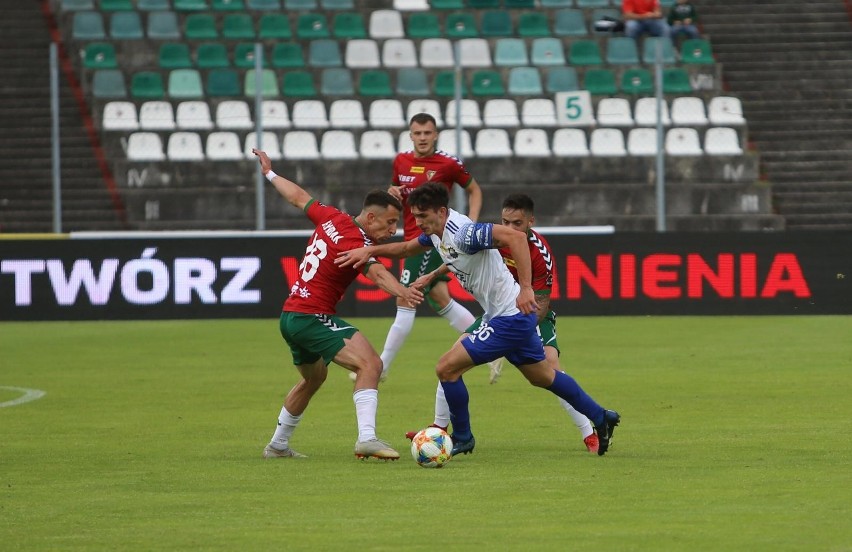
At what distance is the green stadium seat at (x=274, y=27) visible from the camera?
2814 cm

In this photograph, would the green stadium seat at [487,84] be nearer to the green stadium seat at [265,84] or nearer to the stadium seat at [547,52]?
the stadium seat at [547,52]

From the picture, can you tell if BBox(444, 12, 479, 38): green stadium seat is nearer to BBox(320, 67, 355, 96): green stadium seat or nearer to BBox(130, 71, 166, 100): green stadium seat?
BBox(320, 67, 355, 96): green stadium seat

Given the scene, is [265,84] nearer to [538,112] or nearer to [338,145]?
[338,145]

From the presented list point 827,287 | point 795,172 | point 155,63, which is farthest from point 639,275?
point 155,63

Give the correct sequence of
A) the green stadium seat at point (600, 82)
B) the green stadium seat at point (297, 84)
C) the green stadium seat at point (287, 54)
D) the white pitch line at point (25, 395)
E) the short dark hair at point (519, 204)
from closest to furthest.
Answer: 1. the short dark hair at point (519, 204)
2. the white pitch line at point (25, 395)
3. the green stadium seat at point (297, 84)
4. the green stadium seat at point (600, 82)
5. the green stadium seat at point (287, 54)

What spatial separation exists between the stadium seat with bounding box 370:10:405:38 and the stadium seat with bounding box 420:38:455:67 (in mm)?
855

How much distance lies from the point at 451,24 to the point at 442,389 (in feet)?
64.0

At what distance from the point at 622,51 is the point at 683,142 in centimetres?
290

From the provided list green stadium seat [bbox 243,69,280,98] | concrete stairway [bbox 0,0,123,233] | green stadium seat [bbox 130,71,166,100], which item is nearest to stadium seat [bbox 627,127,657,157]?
green stadium seat [bbox 243,69,280,98]

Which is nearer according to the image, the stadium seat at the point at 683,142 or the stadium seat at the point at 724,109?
the stadium seat at the point at 683,142

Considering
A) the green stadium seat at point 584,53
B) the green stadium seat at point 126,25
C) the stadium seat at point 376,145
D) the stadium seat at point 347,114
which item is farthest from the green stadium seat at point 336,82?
the green stadium seat at point 584,53

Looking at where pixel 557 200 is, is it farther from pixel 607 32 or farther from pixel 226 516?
pixel 226 516

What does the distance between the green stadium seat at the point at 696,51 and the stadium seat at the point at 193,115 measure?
8.49 m

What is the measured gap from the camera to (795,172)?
86.9 ft
